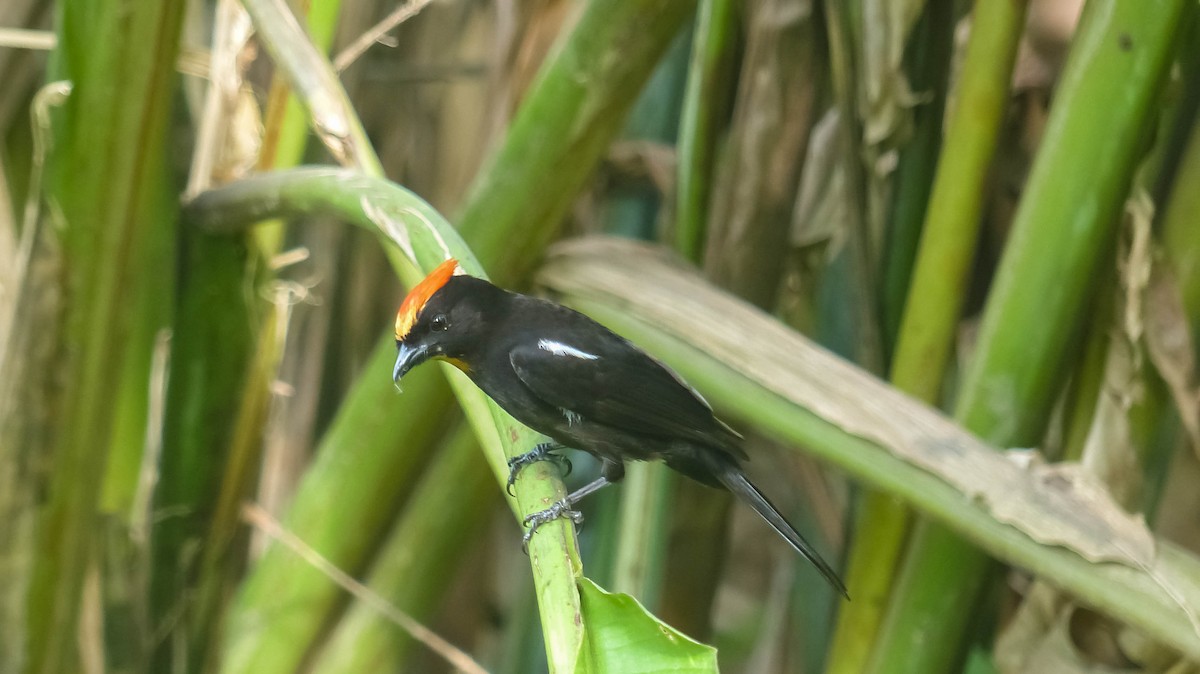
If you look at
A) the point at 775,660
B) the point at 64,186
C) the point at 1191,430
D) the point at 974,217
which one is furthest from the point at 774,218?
the point at 64,186

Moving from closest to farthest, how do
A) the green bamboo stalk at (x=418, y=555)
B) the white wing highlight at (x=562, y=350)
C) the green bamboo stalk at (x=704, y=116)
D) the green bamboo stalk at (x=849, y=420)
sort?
1. the green bamboo stalk at (x=849, y=420)
2. the white wing highlight at (x=562, y=350)
3. the green bamboo stalk at (x=418, y=555)
4. the green bamboo stalk at (x=704, y=116)

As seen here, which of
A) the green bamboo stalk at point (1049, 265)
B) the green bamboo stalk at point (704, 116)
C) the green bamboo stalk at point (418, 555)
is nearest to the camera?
the green bamboo stalk at point (1049, 265)

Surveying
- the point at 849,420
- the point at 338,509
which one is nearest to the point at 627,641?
the point at 849,420

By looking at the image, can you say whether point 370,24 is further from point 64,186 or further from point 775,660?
point 775,660

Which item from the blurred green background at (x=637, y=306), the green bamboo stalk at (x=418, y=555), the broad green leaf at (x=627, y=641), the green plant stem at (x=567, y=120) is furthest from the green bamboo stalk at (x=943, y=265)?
the broad green leaf at (x=627, y=641)

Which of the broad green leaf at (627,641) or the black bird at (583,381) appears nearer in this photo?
the broad green leaf at (627,641)

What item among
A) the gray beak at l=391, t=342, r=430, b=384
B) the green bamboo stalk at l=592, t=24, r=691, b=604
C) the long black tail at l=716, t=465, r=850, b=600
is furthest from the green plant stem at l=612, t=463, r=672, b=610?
the gray beak at l=391, t=342, r=430, b=384

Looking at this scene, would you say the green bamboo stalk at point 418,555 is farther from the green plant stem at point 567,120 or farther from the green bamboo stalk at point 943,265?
the green bamboo stalk at point 943,265
